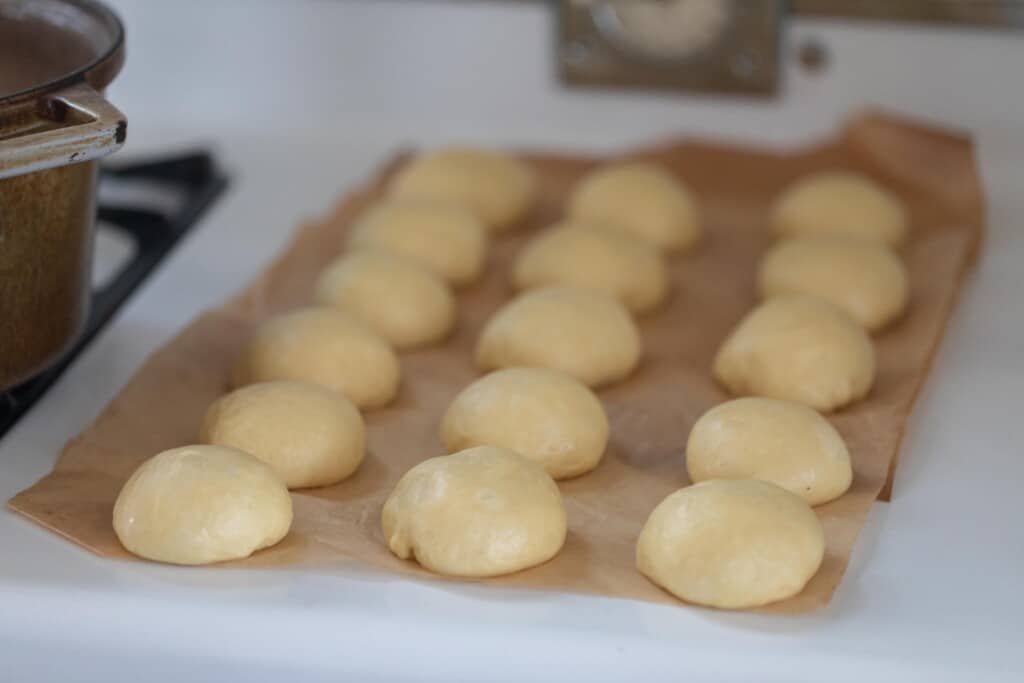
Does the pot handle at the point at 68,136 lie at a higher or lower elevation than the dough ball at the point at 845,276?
higher

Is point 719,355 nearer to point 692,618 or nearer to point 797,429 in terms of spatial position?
point 797,429

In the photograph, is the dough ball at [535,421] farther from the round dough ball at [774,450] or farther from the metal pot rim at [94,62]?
the metal pot rim at [94,62]

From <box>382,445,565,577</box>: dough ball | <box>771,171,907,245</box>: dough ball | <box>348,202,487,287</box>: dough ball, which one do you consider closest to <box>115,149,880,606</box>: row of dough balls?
<box>382,445,565,577</box>: dough ball

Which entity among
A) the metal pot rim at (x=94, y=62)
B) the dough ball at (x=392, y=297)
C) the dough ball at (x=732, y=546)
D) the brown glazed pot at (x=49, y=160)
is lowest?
the dough ball at (x=392, y=297)

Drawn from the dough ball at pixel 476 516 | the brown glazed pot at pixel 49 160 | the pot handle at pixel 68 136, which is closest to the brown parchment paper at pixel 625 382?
the dough ball at pixel 476 516

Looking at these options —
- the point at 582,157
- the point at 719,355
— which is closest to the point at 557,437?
the point at 719,355

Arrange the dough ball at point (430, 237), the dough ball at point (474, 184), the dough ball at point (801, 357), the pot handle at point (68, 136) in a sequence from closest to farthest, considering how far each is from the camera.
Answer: the pot handle at point (68, 136) → the dough ball at point (801, 357) → the dough ball at point (430, 237) → the dough ball at point (474, 184)
